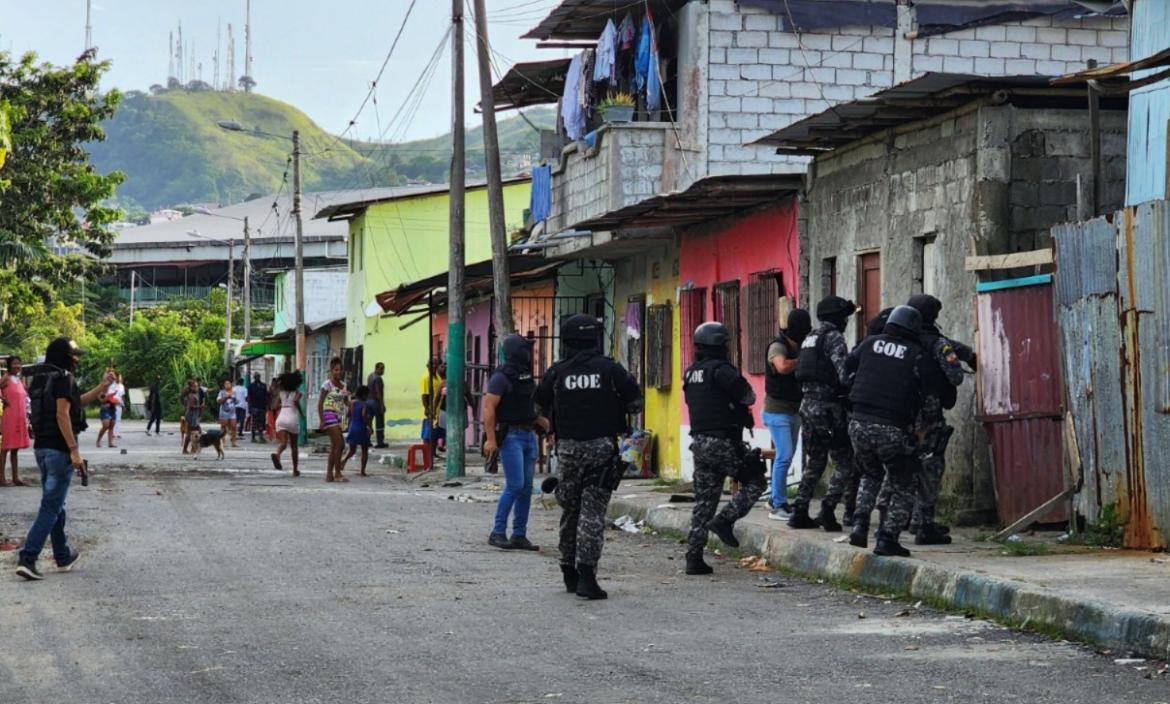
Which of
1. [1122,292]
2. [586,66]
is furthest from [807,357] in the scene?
[586,66]

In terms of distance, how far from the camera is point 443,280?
28688 mm

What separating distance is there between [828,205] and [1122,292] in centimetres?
630

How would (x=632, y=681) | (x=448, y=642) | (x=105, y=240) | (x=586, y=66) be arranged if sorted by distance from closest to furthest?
1. (x=632, y=681)
2. (x=448, y=642)
3. (x=586, y=66)
4. (x=105, y=240)

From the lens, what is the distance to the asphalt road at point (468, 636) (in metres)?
7.45

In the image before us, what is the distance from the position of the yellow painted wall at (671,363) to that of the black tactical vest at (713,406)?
10885 millimetres

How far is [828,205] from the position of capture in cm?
1788

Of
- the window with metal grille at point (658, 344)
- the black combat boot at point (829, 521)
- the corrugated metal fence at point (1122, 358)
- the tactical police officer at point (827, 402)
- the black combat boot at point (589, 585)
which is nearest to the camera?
the black combat boot at point (589, 585)

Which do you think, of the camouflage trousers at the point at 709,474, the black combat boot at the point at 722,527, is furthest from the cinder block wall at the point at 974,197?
the camouflage trousers at the point at 709,474

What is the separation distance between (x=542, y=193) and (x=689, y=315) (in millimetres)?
5359

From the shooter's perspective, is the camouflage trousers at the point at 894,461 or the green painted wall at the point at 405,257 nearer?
→ the camouflage trousers at the point at 894,461

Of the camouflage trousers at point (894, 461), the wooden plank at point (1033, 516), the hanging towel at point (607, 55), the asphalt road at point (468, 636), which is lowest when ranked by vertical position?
the asphalt road at point (468, 636)

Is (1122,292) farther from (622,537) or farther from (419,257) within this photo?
(419,257)

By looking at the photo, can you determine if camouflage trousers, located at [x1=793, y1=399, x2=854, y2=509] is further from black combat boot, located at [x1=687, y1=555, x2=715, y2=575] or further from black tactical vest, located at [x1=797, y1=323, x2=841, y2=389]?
black combat boot, located at [x1=687, y1=555, x2=715, y2=575]

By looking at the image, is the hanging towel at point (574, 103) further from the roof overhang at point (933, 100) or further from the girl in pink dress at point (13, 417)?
the roof overhang at point (933, 100)
